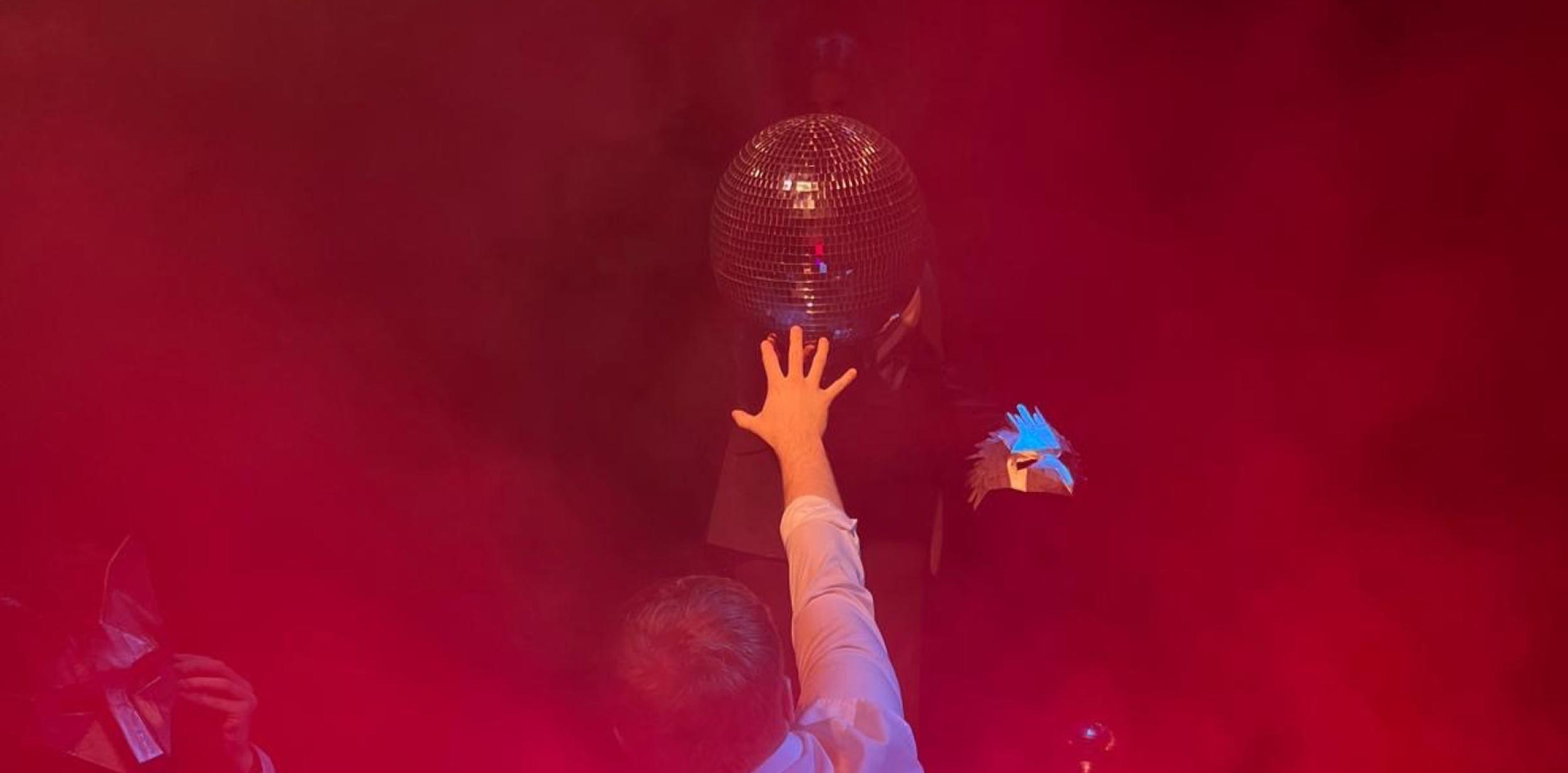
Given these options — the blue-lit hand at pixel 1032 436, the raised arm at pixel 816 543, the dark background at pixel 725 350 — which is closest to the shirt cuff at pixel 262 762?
the dark background at pixel 725 350

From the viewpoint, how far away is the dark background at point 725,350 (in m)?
1.94

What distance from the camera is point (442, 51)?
2.09 m

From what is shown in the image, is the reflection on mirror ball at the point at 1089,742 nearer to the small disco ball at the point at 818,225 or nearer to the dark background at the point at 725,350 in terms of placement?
the dark background at the point at 725,350

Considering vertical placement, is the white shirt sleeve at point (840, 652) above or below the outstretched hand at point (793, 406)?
below

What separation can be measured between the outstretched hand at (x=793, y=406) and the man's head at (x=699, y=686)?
35 centimetres

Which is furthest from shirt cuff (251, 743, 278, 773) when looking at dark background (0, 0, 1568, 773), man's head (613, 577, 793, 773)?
man's head (613, 577, 793, 773)

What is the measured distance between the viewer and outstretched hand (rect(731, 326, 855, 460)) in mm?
1824

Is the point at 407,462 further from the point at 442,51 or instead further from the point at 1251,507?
the point at 1251,507

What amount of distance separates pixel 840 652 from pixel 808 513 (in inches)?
9.4

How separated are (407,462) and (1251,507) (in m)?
2.41

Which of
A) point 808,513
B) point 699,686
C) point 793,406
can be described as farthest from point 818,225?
point 699,686

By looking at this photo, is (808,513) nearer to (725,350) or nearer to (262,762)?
(725,350)

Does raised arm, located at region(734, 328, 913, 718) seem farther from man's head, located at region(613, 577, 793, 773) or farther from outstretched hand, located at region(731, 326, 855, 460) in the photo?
man's head, located at region(613, 577, 793, 773)

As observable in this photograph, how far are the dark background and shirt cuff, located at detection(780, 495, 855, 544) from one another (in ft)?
3.02
